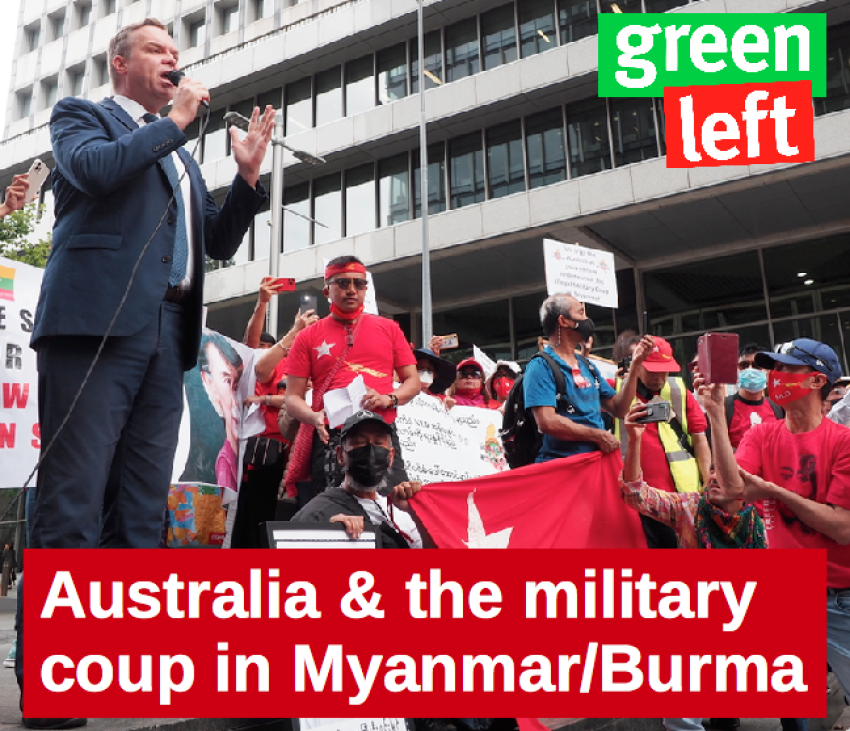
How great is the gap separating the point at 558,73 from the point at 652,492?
1531 cm

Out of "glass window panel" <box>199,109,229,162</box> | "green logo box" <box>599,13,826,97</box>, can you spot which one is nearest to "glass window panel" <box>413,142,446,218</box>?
"green logo box" <box>599,13,826,97</box>

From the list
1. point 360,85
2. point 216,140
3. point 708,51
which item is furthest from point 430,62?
point 708,51

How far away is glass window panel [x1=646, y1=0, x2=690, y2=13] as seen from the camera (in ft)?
55.5

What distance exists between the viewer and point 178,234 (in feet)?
8.88

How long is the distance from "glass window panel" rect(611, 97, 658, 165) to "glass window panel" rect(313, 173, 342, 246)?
735 cm

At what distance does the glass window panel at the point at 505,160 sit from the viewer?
18484 millimetres

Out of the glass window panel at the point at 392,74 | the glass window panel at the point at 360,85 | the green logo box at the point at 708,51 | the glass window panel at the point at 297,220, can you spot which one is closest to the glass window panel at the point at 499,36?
the glass window panel at the point at 392,74

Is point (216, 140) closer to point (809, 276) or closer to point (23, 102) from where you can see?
point (23, 102)

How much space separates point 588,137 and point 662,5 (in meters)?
3.08

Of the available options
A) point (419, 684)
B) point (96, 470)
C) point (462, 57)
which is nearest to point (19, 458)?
point (96, 470)

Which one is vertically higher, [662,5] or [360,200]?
[662,5]

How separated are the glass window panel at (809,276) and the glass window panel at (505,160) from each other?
5.73 meters

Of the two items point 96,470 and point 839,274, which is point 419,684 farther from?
point 839,274

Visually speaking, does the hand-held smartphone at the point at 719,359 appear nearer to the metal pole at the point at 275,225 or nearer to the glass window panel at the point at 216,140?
the metal pole at the point at 275,225
